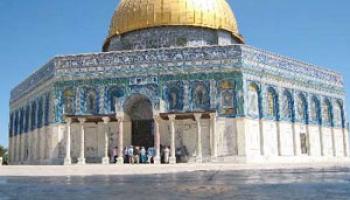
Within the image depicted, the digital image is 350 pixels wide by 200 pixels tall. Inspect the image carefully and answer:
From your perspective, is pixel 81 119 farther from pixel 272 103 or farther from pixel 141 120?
pixel 272 103

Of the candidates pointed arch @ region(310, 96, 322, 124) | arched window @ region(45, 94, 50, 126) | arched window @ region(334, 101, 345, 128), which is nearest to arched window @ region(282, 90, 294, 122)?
pointed arch @ region(310, 96, 322, 124)

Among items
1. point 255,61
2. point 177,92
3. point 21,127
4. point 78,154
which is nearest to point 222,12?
point 255,61

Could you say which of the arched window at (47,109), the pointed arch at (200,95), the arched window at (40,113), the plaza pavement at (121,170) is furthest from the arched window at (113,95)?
the plaza pavement at (121,170)

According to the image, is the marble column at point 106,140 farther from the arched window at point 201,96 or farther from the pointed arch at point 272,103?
the pointed arch at point 272,103

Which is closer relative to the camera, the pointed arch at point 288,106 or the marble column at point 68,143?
the marble column at point 68,143

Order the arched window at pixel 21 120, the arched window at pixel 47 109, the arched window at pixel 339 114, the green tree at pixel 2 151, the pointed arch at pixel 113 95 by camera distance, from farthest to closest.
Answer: the green tree at pixel 2 151 → the arched window at pixel 21 120 → the arched window at pixel 339 114 → the arched window at pixel 47 109 → the pointed arch at pixel 113 95

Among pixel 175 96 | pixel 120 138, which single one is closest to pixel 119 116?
pixel 120 138

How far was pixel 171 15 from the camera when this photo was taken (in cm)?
2348

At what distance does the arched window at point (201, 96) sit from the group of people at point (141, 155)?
7.75 ft

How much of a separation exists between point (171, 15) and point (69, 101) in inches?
261

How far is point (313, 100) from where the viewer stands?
24.4 metres

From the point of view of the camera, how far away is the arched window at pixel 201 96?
20.7 metres

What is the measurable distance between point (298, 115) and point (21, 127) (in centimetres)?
1579

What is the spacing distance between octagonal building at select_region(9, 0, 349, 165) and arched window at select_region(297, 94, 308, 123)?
5 cm
